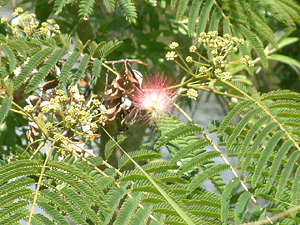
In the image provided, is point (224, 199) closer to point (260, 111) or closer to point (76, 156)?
point (260, 111)

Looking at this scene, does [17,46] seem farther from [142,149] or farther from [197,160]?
[197,160]

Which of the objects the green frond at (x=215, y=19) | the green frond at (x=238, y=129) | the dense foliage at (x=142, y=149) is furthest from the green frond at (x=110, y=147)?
the green frond at (x=215, y=19)

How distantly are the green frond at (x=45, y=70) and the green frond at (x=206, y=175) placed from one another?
15.4 inches

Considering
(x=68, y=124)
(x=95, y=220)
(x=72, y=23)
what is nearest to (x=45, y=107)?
(x=68, y=124)

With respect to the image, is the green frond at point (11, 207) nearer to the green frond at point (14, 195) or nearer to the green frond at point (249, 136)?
the green frond at point (14, 195)

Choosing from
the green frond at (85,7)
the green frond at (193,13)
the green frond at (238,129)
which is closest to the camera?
the green frond at (238,129)

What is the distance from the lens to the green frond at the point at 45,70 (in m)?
1.09

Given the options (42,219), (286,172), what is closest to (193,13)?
(286,172)

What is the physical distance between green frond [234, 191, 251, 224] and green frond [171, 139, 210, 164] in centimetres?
14

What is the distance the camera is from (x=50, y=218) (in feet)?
2.96

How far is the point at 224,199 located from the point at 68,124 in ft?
1.16

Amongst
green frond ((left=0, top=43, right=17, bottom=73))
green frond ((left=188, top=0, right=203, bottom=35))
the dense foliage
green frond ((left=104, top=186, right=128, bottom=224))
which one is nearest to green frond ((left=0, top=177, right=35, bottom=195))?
the dense foliage

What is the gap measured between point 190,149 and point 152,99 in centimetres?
17

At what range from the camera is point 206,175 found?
111 cm
